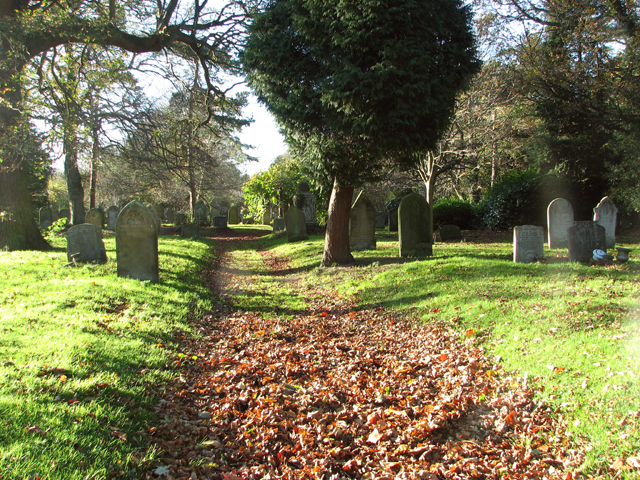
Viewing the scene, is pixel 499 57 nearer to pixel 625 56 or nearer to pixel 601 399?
pixel 625 56

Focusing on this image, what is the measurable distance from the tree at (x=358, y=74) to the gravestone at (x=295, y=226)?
26.3 ft

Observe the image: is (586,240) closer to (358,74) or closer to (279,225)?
(358,74)

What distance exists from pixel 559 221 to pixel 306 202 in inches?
670

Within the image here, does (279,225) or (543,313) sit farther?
(279,225)

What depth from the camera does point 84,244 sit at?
36.1ft

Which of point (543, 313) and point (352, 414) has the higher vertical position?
point (543, 313)

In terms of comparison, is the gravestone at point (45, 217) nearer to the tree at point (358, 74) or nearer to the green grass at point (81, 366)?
the green grass at point (81, 366)

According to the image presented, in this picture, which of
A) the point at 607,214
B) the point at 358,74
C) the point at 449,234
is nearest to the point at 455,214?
the point at 449,234

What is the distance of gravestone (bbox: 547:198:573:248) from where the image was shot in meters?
12.8

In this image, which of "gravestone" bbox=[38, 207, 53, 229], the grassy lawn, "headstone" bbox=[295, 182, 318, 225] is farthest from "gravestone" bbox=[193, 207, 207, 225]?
the grassy lawn

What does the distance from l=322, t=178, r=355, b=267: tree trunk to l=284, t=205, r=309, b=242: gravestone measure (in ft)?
24.8

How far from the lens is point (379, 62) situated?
9953mm

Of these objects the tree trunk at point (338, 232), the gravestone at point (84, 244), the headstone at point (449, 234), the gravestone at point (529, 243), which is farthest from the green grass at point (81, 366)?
the headstone at point (449, 234)

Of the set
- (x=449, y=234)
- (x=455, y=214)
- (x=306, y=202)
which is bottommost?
(x=449, y=234)
